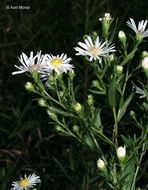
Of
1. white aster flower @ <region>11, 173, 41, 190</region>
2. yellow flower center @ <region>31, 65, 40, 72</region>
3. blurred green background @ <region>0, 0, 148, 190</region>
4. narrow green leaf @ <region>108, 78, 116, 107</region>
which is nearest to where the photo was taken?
narrow green leaf @ <region>108, 78, 116, 107</region>

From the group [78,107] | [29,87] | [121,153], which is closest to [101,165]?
[121,153]

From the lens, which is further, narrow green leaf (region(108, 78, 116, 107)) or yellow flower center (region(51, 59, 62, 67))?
yellow flower center (region(51, 59, 62, 67))

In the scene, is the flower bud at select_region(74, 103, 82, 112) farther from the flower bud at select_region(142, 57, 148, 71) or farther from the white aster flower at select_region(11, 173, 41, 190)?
the white aster flower at select_region(11, 173, 41, 190)

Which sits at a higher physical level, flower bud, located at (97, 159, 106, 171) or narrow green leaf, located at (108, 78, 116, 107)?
narrow green leaf, located at (108, 78, 116, 107)

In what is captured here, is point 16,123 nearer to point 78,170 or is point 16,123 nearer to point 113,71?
point 78,170

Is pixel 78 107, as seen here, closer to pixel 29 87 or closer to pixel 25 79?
pixel 29 87

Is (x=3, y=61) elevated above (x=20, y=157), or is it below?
above

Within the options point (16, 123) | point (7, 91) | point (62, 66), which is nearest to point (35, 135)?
point (16, 123)

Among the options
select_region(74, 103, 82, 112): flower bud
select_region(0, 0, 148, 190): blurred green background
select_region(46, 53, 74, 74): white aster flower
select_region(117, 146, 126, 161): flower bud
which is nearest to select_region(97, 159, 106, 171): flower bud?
select_region(117, 146, 126, 161): flower bud
